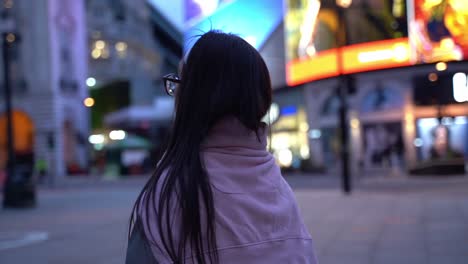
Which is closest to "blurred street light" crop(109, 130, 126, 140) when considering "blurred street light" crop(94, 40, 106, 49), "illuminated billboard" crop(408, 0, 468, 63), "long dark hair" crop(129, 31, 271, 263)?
"blurred street light" crop(94, 40, 106, 49)

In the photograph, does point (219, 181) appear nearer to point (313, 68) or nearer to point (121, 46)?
point (313, 68)

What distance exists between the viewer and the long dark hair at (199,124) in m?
1.39

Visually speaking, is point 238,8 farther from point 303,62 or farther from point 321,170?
point 303,62

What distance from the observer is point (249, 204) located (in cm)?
147

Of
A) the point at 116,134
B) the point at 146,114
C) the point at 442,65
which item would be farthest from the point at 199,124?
the point at 116,134

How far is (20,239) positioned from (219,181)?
31.6 ft

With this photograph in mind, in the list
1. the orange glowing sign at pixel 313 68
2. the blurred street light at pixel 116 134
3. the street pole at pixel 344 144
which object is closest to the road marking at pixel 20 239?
the street pole at pixel 344 144

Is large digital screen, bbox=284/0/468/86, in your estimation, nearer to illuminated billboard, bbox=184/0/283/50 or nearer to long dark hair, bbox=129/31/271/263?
illuminated billboard, bbox=184/0/283/50

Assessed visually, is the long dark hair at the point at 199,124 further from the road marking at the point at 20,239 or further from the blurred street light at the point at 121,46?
the blurred street light at the point at 121,46

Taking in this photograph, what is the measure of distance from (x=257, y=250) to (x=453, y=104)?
3548cm

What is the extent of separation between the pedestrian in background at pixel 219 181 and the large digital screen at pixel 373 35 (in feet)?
101

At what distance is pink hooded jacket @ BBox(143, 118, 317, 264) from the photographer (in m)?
1.43

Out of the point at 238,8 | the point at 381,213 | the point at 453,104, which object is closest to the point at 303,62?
the point at 453,104

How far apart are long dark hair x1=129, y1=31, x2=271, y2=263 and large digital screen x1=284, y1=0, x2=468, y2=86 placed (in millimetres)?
30815
